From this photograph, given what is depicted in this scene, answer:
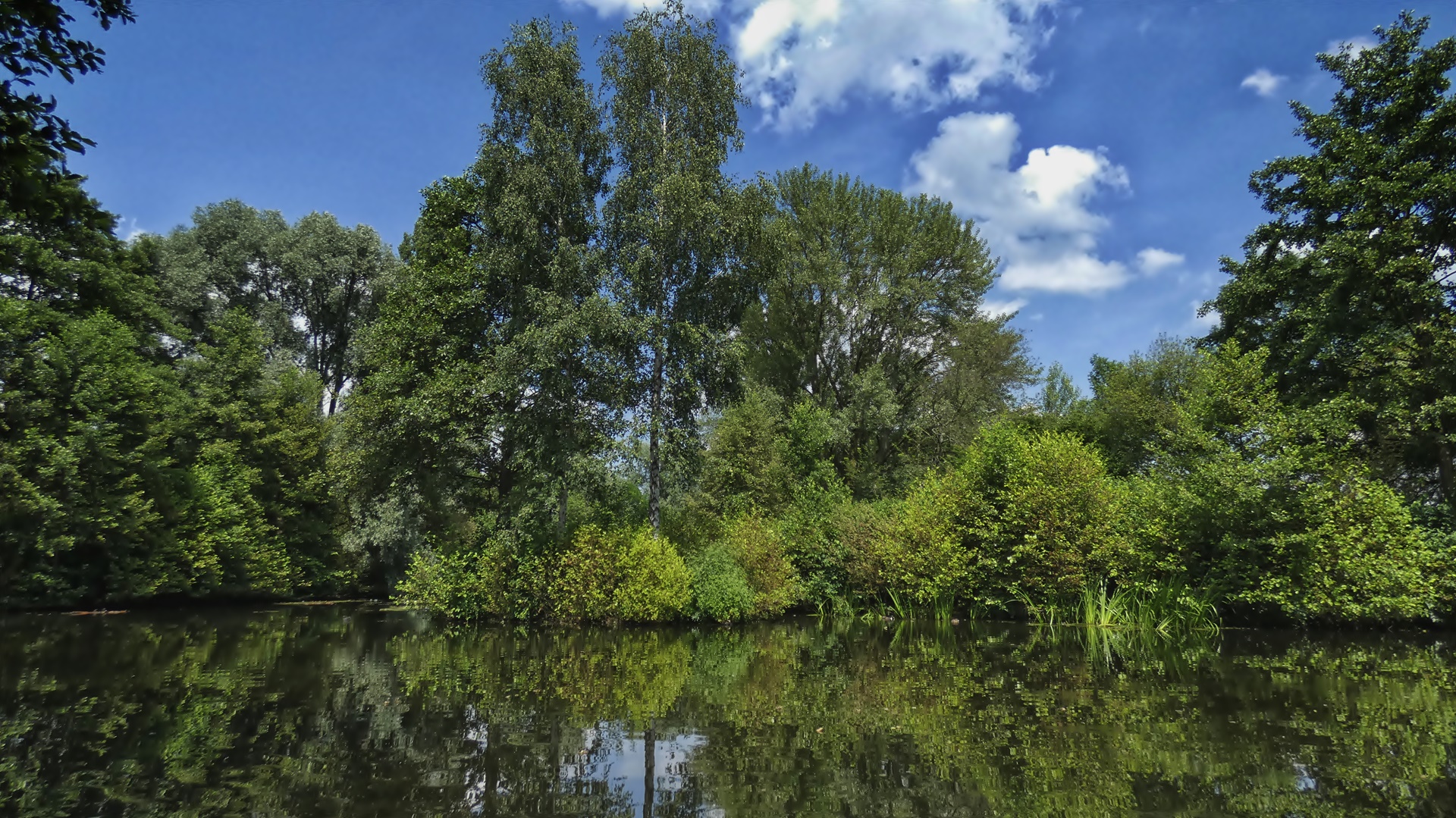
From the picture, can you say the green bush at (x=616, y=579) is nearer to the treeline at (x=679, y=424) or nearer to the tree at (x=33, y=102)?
the treeline at (x=679, y=424)

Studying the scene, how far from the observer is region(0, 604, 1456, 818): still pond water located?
505 centimetres

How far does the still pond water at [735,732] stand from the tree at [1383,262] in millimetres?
8023

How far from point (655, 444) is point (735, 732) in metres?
12.7

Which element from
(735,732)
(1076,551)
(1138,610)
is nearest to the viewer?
(735,732)

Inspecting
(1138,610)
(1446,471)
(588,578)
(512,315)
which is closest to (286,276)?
(512,315)

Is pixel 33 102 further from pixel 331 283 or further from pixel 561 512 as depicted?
pixel 331 283

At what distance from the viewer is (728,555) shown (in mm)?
19359

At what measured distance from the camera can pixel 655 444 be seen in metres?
19.3

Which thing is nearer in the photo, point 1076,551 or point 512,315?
point 1076,551

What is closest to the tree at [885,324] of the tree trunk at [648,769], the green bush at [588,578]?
the green bush at [588,578]

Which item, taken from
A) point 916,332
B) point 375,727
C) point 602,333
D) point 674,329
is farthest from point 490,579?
point 916,332

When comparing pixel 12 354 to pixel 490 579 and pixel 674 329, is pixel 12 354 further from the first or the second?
pixel 674 329

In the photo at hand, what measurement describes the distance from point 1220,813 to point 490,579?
55.7 ft

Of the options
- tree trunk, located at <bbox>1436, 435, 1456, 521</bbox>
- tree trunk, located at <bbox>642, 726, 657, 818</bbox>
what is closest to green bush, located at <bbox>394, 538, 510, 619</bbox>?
tree trunk, located at <bbox>642, 726, 657, 818</bbox>
